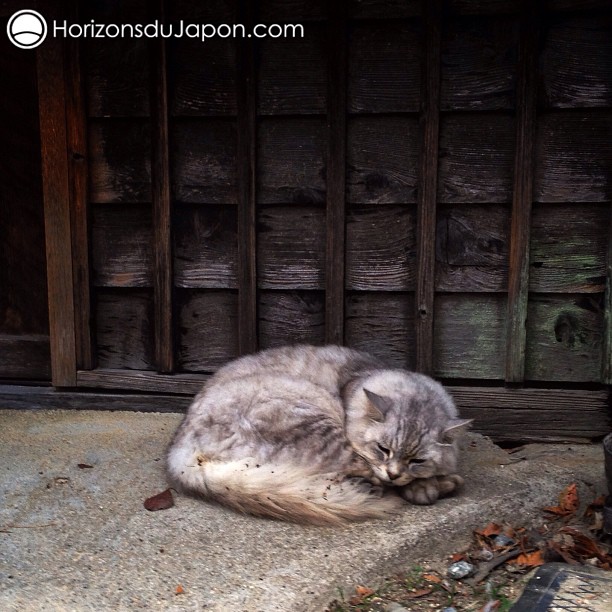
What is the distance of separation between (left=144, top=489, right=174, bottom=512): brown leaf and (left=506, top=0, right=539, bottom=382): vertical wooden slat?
6.40 ft

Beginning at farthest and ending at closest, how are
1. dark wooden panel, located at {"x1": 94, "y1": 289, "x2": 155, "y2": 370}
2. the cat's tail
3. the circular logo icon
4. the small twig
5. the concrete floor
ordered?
dark wooden panel, located at {"x1": 94, "y1": 289, "x2": 155, "y2": 370} < the circular logo icon < the cat's tail < the small twig < the concrete floor

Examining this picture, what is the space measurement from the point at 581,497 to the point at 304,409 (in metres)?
1.34

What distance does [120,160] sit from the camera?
395cm

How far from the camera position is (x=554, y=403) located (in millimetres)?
3795

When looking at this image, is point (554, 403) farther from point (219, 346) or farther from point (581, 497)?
point (219, 346)

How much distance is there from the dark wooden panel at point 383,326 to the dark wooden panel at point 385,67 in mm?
1049

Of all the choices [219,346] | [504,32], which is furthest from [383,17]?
[219,346]

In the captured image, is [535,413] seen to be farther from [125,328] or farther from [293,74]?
[125,328]

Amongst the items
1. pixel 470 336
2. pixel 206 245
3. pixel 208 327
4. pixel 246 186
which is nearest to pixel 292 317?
pixel 208 327

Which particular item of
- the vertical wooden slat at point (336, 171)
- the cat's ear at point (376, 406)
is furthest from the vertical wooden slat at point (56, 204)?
the cat's ear at point (376, 406)

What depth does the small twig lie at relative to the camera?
264cm

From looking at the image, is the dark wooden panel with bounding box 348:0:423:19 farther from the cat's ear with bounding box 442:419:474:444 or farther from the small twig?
the small twig

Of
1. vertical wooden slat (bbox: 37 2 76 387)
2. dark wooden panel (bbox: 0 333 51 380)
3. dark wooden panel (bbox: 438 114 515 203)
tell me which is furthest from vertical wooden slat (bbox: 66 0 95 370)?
dark wooden panel (bbox: 438 114 515 203)

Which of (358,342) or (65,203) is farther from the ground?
(65,203)
